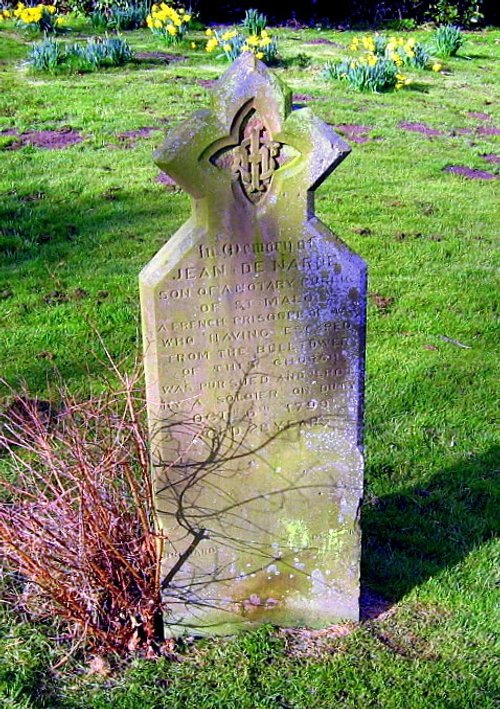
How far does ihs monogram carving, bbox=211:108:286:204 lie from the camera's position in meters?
3.11

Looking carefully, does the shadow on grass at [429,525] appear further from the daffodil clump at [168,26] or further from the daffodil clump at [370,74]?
the daffodil clump at [168,26]

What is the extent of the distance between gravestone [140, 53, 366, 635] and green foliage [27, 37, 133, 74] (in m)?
11.1

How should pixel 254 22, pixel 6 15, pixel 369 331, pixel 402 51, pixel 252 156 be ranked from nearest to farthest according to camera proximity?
pixel 252 156, pixel 369 331, pixel 402 51, pixel 254 22, pixel 6 15

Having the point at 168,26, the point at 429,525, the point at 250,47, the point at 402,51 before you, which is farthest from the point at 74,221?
the point at 168,26

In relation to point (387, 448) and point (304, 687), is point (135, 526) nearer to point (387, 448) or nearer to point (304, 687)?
point (304, 687)

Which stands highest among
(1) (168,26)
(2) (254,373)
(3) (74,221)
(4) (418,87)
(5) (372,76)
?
(1) (168,26)

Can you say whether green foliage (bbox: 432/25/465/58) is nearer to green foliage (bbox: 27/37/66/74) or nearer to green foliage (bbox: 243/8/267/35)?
green foliage (bbox: 243/8/267/35)

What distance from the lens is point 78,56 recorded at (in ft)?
43.9

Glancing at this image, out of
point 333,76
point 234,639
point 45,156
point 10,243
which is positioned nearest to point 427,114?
point 333,76

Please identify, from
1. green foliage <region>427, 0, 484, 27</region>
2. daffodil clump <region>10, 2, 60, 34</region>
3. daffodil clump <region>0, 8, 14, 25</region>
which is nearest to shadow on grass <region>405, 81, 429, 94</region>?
daffodil clump <region>10, 2, 60, 34</region>

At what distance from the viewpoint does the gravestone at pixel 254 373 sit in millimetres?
3137

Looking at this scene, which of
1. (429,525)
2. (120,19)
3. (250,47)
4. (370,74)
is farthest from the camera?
(120,19)

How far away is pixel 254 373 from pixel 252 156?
0.90 meters

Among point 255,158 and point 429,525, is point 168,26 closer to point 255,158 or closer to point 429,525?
point 429,525
